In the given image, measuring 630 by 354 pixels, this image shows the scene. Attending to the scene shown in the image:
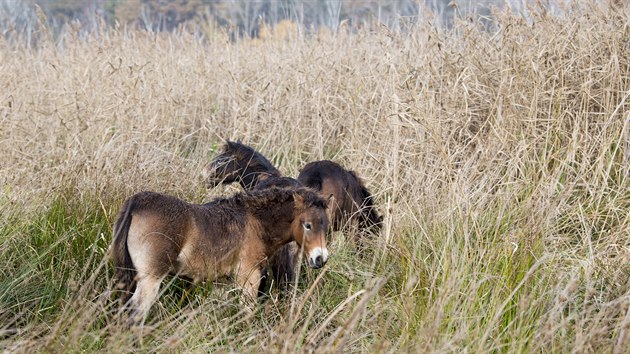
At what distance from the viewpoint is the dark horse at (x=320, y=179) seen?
619cm

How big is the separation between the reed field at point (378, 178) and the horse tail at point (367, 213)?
14cm

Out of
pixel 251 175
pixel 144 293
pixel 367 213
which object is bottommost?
pixel 367 213

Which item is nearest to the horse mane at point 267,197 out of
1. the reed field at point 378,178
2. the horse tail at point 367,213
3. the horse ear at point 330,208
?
the horse ear at point 330,208

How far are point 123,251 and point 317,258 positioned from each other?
1062 millimetres

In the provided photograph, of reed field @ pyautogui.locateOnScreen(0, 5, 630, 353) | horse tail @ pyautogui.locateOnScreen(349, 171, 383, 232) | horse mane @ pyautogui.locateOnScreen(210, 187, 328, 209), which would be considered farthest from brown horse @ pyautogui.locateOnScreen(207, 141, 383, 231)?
horse mane @ pyautogui.locateOnScreen(210, 187, 328, 209)

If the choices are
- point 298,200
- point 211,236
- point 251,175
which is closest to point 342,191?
point 251,175

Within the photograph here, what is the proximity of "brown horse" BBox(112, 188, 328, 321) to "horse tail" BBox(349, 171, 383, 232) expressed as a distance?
992 mm

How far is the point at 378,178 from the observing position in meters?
7.08

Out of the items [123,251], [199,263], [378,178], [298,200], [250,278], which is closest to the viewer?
[123,251]

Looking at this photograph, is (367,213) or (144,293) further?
(367,213)

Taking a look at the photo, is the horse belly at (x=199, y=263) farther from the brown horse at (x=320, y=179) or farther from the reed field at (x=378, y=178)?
the brown horse at (x=320, y=179)

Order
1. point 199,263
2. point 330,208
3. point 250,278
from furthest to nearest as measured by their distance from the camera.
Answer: point 330,208 → point 250,278 → point 199,263

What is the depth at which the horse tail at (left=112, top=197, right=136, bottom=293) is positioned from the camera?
4531 mm

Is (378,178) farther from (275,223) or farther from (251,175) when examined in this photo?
(275,223)
